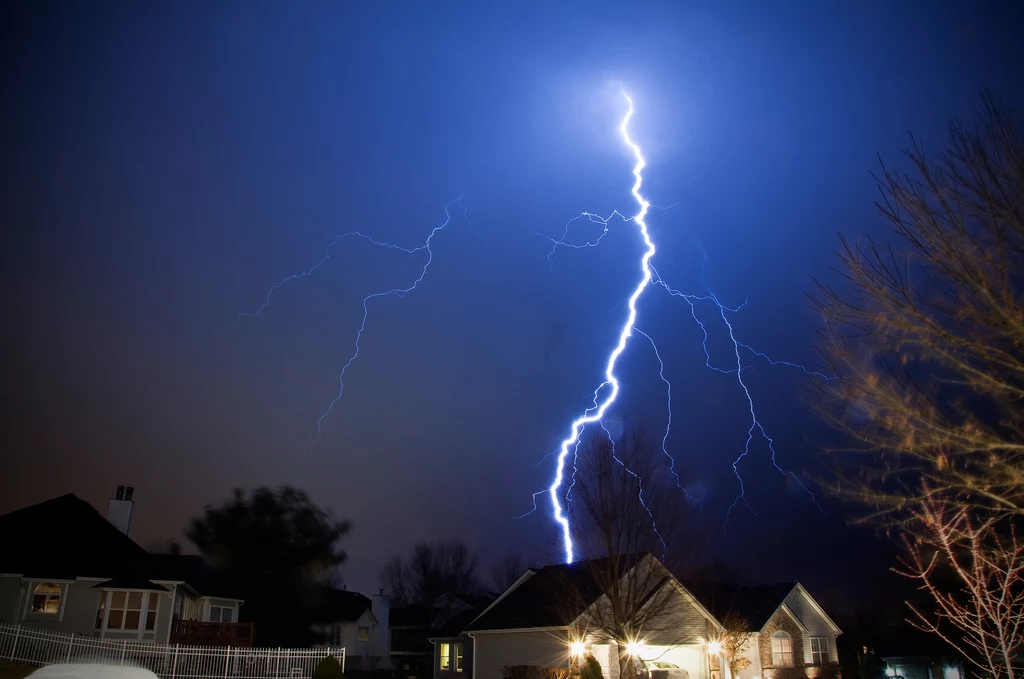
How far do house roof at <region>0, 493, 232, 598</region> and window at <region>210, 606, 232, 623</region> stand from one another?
708mm

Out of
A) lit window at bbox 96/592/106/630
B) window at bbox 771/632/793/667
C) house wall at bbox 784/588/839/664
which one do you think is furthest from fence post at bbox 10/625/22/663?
house wall at bbox 784/588/839/664

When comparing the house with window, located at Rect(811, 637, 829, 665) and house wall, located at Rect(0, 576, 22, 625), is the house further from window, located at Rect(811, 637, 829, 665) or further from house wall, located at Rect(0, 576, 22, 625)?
house wall, located at Rect(0, 576, 22, 625)

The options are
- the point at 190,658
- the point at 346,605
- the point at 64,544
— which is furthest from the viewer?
the point at 346,605

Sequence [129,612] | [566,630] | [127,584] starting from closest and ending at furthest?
[127,584] → [129,612] → [566,630]

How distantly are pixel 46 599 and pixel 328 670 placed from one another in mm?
10802

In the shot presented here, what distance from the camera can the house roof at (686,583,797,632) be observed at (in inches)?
1180

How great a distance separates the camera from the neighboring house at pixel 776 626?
29125 millimetres

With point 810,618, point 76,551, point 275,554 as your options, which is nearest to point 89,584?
point 76,551

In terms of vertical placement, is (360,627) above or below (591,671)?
below

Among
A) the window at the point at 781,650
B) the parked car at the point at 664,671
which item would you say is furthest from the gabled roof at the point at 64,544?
the window at the point at 781,650

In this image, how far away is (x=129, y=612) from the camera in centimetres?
2392

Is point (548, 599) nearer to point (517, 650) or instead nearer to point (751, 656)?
point (517, 650)

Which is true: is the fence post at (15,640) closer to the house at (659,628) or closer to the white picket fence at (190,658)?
the white picket fence at (190,658)

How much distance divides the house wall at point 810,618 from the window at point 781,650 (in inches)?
58.8
